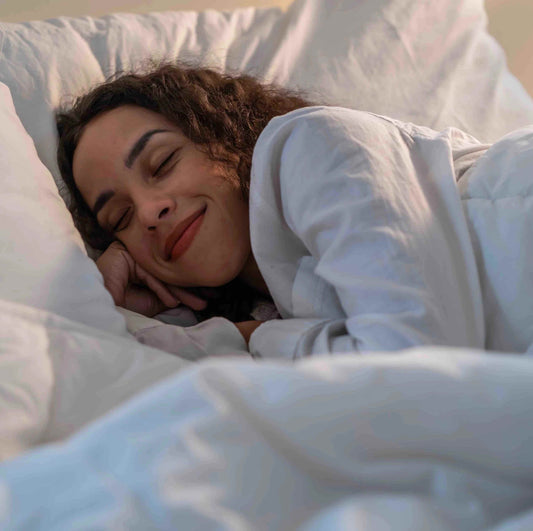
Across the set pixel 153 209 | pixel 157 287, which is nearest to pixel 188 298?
pixel 157 287

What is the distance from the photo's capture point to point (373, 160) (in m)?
0.79

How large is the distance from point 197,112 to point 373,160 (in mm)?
387

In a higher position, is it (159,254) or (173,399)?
(173,399)

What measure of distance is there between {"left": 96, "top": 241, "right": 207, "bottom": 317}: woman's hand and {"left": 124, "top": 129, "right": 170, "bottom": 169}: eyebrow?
0.44 ft

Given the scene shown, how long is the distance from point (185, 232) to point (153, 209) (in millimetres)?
52

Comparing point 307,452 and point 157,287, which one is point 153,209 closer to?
point 157,287

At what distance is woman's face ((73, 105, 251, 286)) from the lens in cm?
100

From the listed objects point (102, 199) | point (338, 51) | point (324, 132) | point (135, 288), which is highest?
point (324, 132)

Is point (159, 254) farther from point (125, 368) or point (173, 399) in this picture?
point (173, 399)

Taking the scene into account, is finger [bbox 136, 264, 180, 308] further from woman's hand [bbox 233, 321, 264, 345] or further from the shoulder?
the shoulder

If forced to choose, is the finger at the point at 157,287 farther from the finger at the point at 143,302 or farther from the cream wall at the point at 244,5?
the cream wall at the point at 244,5

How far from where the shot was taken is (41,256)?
0.83 metres

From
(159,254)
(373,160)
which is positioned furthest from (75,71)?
(373,160)

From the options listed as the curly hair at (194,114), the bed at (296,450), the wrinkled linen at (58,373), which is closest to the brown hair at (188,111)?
the curly hair at (194,114)
